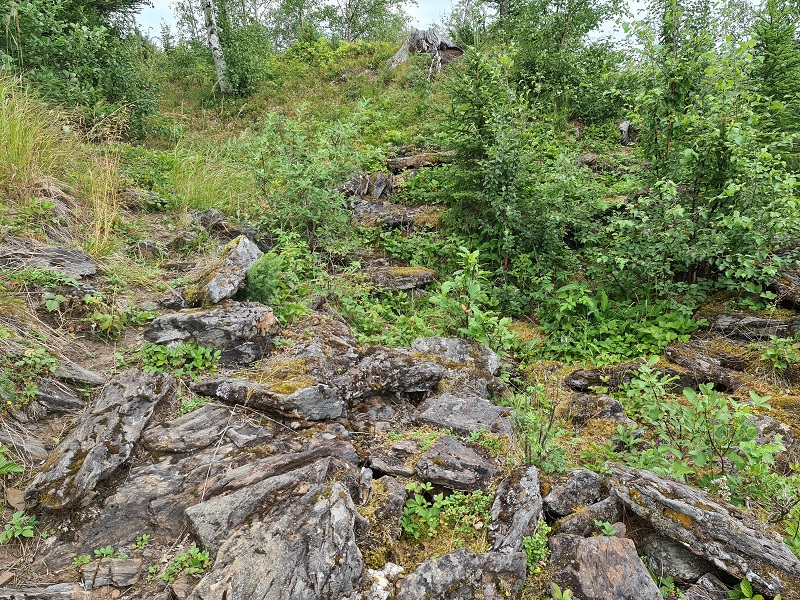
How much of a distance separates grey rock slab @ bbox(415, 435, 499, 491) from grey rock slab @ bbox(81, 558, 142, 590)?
1705 millimetres

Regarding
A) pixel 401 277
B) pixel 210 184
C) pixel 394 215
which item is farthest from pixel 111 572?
pixel 394 215

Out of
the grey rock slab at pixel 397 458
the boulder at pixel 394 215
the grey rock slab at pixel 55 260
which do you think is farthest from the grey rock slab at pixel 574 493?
the boulder at pixel 394 215

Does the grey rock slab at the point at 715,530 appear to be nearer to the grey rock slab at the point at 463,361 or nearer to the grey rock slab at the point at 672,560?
the grey rock slab at the point at 672,560

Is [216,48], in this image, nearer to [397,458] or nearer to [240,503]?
[397,458]

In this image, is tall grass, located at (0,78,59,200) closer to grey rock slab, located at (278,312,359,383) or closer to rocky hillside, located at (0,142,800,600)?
rocky hillside, located at (0,142,800,600)

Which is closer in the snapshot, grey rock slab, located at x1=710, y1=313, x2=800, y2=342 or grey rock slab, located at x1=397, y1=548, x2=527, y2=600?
grey rock slab, located at x1=397, y1=548, x2=527, y2=600

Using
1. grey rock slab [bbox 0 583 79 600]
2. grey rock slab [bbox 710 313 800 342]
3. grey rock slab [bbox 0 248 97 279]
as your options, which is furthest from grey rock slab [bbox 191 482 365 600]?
grey rock slab [bbox 710 313 800 342]

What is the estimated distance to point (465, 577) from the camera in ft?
8.12

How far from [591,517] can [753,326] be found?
385 centimetres

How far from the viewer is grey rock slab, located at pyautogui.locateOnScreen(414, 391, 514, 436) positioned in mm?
3691

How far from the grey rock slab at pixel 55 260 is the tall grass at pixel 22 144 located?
3.81 ft

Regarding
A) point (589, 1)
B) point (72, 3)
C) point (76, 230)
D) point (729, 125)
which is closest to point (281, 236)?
point (76, 230)

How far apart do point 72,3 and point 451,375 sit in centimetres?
1002

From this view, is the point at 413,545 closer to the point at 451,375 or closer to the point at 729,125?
the point at 451,375
